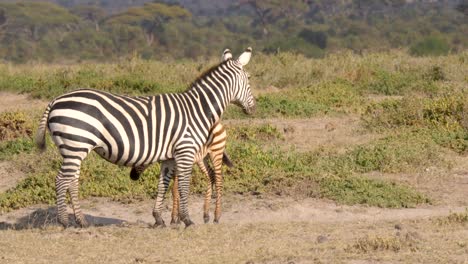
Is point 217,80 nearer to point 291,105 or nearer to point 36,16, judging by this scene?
point 291,105

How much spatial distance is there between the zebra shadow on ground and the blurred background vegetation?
25328 mm

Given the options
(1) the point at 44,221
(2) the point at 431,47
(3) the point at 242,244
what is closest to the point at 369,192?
(3) the point at 242,244

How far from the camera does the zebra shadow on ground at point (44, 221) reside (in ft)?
31.4

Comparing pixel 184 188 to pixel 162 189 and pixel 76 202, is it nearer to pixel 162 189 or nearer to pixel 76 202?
pixel 162 189

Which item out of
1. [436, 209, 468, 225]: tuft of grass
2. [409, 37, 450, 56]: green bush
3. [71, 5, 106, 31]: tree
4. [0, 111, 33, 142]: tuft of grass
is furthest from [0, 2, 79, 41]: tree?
[436, 209, 468, 225]: tuft of grass

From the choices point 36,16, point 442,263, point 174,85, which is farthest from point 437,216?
point 36,16

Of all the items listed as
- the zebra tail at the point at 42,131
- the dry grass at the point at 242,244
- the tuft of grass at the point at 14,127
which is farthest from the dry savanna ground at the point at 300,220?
the tuft of grass at the point at 14,127

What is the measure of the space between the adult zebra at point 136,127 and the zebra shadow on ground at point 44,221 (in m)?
0.75

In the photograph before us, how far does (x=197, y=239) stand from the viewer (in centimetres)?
820

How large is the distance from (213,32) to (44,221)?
2033 inches

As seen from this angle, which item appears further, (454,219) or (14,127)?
(14,127)

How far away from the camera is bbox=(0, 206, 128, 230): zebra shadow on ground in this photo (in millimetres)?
9570

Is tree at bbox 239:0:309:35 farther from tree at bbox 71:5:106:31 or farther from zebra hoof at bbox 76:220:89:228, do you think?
zebra hoof at bbox 76:220:89:228

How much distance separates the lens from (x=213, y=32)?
200 ft
